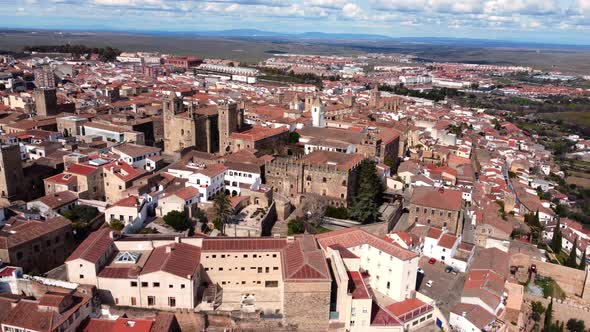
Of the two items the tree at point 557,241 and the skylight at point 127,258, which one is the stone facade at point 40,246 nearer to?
the skylight at point 127,258

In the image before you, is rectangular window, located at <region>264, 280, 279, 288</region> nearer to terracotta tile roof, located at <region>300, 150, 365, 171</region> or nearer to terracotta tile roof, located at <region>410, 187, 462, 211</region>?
terracotta tile roof, located at <region>300, 150, 365, 171</region>

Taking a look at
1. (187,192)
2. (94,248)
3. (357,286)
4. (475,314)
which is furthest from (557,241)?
(94,248)

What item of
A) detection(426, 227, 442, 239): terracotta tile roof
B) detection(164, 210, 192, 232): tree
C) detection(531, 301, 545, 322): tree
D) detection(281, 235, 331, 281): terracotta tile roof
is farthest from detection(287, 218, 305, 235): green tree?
detection(531, 301, 545, 322): tree

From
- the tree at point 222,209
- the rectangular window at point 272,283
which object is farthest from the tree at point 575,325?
the tree at point 222,209

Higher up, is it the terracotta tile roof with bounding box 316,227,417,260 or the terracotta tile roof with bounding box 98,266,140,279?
the terracotta tile roof with bounding box 316,227,417,260

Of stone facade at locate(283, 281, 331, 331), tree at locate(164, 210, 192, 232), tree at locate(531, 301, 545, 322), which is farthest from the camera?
tree at locate(164, 210, 192, 232)

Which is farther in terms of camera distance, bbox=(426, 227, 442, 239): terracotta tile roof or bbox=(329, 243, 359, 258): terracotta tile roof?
bbox=(426, 227, 442, 239): terracotta tile roof

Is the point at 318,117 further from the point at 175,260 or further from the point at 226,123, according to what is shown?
the point at 175,260
